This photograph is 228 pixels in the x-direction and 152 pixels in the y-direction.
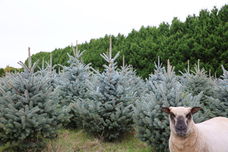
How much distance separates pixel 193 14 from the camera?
1638cm

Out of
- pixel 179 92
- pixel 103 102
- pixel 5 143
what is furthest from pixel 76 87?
pixel 179 92

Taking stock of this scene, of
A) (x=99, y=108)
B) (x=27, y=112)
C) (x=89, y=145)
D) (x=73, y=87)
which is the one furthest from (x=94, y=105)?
(x=27, y=112)

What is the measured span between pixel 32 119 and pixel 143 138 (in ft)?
8.41

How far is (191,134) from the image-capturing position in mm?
4672

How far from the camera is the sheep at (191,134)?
4546 millimetres

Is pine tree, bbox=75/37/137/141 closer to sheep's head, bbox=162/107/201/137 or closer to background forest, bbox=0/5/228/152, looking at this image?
background forest, bbox=0/5/228/152

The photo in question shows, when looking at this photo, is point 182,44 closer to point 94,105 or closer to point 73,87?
point 73,87

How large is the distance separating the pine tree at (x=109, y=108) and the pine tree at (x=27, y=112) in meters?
0.88

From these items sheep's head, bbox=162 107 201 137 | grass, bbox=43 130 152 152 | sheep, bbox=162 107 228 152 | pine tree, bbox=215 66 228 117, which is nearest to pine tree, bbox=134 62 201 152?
grass, bbox=43 130 152 152

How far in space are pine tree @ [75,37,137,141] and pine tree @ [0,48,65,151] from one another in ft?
2.88

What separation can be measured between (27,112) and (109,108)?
2.05 metres

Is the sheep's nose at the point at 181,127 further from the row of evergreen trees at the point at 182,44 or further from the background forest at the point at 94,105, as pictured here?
the row of evergreen trees at the point at 182,44

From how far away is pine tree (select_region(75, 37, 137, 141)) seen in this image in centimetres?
753

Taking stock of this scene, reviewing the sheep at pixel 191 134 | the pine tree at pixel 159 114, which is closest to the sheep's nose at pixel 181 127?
the sheep at pixel 191 134
